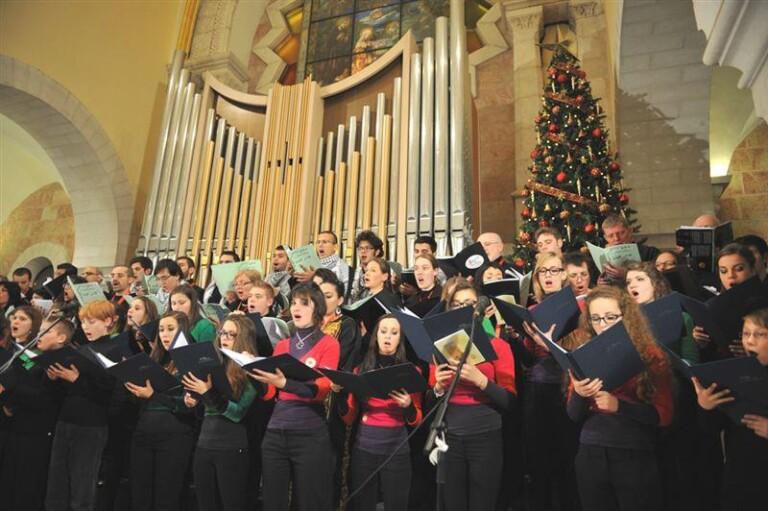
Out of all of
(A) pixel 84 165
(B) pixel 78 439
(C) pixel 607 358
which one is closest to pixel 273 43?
(A) pixel 84 165

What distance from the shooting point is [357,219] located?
20.1ft

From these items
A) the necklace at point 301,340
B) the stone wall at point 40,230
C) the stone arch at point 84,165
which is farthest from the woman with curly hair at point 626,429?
the stone wall at point 40,230

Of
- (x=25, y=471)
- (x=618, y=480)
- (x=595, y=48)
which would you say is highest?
(x=595, y=48)

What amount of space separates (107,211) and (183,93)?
184cm

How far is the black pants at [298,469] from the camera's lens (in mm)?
2420

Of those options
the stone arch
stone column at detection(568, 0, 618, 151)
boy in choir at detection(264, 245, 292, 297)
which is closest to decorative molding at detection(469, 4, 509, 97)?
stone column at detection(568, 0, 618, 151)

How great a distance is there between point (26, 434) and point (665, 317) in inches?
123

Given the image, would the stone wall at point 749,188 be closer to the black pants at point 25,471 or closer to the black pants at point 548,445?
the black pants at point 548,445

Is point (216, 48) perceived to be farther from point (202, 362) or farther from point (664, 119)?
point (202, 362)

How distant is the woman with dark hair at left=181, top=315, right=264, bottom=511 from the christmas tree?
2.60m

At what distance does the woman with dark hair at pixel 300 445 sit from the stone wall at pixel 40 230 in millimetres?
8137

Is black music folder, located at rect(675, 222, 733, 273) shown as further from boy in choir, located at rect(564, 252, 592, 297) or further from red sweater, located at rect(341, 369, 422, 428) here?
red sweater, located at rect(341, 369, 422, 428)

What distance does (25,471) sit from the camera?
304 cm

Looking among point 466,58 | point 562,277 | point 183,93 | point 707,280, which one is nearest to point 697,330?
point 562,277
